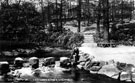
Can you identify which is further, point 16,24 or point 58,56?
point 16,24

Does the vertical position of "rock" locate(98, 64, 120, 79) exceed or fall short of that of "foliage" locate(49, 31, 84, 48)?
it exceeds it

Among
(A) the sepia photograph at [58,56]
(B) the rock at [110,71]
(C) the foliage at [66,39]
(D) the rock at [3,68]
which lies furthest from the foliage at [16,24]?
(B) the rock at [110,71]

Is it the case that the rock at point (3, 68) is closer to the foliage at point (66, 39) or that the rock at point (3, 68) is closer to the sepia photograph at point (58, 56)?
the sepia photograph at point (58, 56)

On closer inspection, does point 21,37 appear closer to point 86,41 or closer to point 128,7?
point 86,41

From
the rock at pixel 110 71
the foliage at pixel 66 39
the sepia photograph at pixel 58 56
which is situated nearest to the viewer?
the sepia photograph at pixel 58 56

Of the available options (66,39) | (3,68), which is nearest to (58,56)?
(3,68)

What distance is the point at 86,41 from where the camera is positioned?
36375 millimetres

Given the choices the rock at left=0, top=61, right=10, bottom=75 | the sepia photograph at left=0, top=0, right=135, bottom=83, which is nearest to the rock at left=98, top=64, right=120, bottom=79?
the sepia photograph at left=0, top=0, right=135, bottom=83

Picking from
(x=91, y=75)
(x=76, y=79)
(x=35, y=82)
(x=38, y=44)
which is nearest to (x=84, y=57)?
(x=91, y=75)

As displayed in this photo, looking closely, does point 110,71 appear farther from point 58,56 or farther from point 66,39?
point 66,39

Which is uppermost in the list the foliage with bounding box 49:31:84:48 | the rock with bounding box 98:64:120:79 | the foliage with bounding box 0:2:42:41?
the foliage with bounding box 0:2:42:41

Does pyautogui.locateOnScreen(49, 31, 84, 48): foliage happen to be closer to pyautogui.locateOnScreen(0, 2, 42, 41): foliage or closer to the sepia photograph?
the sepia photograph

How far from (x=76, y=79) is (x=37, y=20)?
29894 millimetres

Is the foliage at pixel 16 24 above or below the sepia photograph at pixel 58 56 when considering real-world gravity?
above
